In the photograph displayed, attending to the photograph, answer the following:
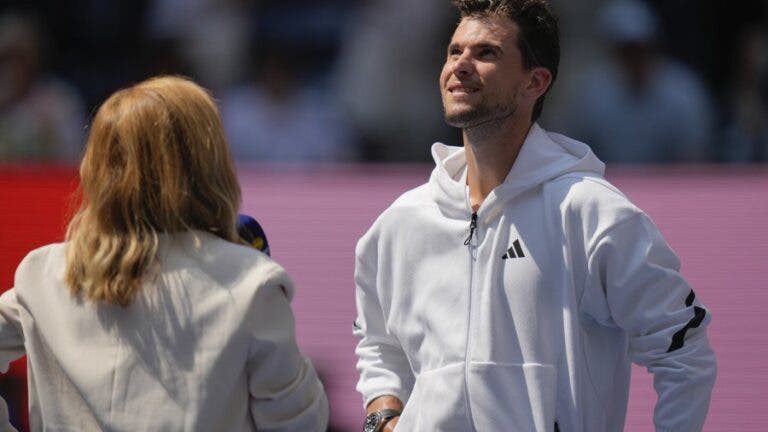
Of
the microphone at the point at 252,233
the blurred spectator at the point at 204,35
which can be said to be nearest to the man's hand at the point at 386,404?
the microphone at the point at 252,233

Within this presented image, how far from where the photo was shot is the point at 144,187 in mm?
3170

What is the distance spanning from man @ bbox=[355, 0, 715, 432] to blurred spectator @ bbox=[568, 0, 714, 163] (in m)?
3.02

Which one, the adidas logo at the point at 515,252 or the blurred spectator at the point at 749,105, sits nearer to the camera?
the adidas logo at the point at 515,252

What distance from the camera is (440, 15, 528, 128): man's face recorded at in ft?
12.2

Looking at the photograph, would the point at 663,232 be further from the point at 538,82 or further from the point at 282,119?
the point at 282,119

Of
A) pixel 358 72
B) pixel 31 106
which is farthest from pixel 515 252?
pixel 31 106

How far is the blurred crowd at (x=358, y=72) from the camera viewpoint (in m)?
6.96

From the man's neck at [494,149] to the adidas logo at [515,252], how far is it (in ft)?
0.55

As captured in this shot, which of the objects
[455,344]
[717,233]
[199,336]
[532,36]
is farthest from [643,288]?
[717,233]

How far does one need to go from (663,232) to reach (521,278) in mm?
1304

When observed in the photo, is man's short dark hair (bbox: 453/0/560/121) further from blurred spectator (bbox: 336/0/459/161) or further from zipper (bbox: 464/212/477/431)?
blurred spectator (bbox: 336/0/459/161)

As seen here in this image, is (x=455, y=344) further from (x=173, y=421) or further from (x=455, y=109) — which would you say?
(x=173, y=421)

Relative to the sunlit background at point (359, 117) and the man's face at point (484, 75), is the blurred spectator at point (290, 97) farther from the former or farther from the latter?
the man's face at point (484, 75)

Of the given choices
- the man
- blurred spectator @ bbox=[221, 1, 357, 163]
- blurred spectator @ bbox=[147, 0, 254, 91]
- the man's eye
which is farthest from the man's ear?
blurred spectator @ bbox=[147, 0, 254, 91]
